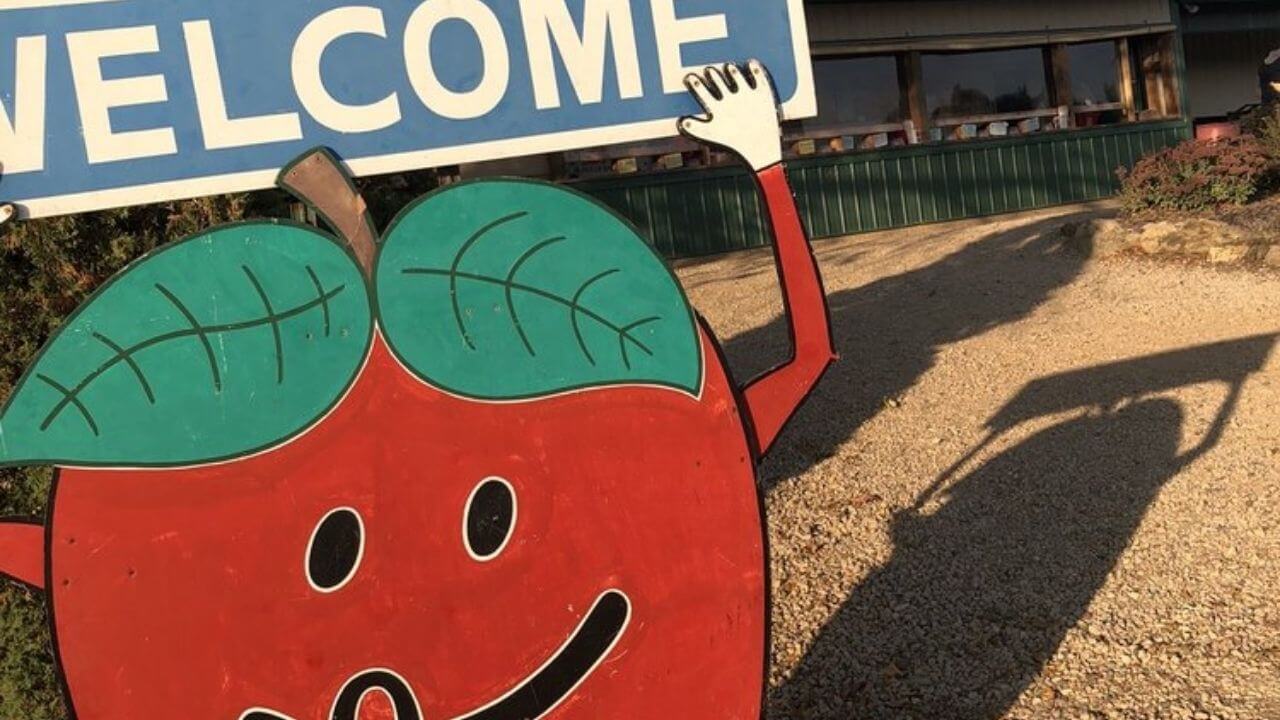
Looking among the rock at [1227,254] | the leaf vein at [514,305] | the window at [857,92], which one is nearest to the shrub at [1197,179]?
the rock at [1227,254]

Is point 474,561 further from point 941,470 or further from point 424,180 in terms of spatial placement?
point 941,470

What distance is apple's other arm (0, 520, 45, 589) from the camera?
2852 mm

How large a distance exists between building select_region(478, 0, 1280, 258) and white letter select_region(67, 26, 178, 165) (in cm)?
1174

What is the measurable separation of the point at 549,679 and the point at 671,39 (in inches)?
74.4

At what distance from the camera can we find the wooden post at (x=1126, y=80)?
19.5m

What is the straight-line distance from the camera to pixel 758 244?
15945mm

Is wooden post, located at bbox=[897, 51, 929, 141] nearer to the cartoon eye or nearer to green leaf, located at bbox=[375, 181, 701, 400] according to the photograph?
green leaf, located at bbox=[375, 181, 701, 400]

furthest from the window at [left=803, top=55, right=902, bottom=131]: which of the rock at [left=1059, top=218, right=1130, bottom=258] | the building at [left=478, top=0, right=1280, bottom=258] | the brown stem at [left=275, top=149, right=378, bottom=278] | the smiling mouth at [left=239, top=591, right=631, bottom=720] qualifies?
the smiling mouth at [left=239, top=591, right=631, bottom=720]

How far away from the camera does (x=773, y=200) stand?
3.40 m

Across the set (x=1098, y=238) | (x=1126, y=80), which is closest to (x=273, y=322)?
(x=1098, y=238)

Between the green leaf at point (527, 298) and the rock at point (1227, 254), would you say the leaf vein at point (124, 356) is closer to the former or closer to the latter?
the green leaf at point (527, 298)

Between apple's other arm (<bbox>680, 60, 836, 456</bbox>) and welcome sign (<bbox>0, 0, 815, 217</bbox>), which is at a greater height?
welcome sign (<bbox>0, 0, 815, 217</bbox>)

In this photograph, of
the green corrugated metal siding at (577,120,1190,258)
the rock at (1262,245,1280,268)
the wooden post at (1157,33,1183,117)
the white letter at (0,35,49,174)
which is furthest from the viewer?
the wooden post at (1157,33,1183,117)

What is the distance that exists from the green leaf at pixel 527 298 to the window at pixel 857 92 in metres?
14.1
